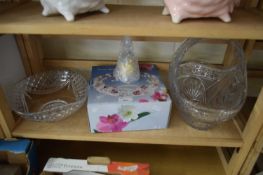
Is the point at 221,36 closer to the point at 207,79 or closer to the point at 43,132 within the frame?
the point at 207,79

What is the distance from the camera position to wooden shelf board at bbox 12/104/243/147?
0.62m

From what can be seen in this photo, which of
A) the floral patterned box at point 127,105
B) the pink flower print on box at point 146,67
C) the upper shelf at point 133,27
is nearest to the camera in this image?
the upper shelf at point 133,27

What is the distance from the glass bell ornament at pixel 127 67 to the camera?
0.66 metres

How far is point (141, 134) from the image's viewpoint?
2.06 feet

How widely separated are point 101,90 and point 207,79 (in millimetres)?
397

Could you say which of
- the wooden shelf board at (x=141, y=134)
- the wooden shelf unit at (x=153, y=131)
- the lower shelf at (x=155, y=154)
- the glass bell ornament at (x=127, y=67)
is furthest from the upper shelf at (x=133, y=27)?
the lower shelf at (x=155, y=154)

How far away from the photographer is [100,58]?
0.84 m

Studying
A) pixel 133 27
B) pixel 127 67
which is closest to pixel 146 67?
pixel 127 67

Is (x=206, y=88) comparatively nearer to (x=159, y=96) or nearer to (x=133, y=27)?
(x=159, y=96)

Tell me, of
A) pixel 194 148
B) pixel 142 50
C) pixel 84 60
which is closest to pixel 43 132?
pixel 84 60

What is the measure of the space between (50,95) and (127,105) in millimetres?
358

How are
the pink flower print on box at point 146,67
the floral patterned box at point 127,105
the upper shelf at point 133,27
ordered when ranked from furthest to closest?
1. the pink flower print on box at point 146,67
2. the floral patterned box at point 127,105
3. the upper shelf at point 133,27

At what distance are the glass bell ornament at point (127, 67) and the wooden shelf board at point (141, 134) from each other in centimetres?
17

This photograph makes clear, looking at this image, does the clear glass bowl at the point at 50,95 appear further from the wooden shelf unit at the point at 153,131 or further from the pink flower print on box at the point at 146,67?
the pink flower print on box at the point at 146,67
